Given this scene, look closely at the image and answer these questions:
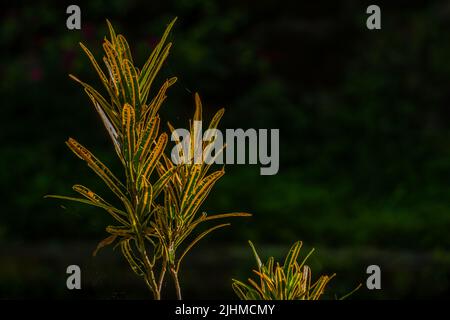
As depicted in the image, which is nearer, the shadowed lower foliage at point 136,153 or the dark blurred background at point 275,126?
the shadowed lower foliage at point 136,153

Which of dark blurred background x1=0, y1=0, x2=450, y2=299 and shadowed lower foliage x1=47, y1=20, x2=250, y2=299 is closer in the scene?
shadowed lower foliage x1=47, y1=20, x2=250, y2=299

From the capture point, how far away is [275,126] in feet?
28.3

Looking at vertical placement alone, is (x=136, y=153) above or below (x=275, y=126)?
below

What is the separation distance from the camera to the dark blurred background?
228 inches

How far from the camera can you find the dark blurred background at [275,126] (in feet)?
19.0

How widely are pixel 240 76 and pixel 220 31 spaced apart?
593 millimetres

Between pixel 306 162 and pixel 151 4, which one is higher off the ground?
pixel 151 4

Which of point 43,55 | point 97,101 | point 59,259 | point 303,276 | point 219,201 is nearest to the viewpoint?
point 97,101

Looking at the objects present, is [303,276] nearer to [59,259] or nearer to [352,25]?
[59,259]

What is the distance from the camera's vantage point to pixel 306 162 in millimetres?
8195

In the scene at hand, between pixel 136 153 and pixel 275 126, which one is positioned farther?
pixel 275 126
